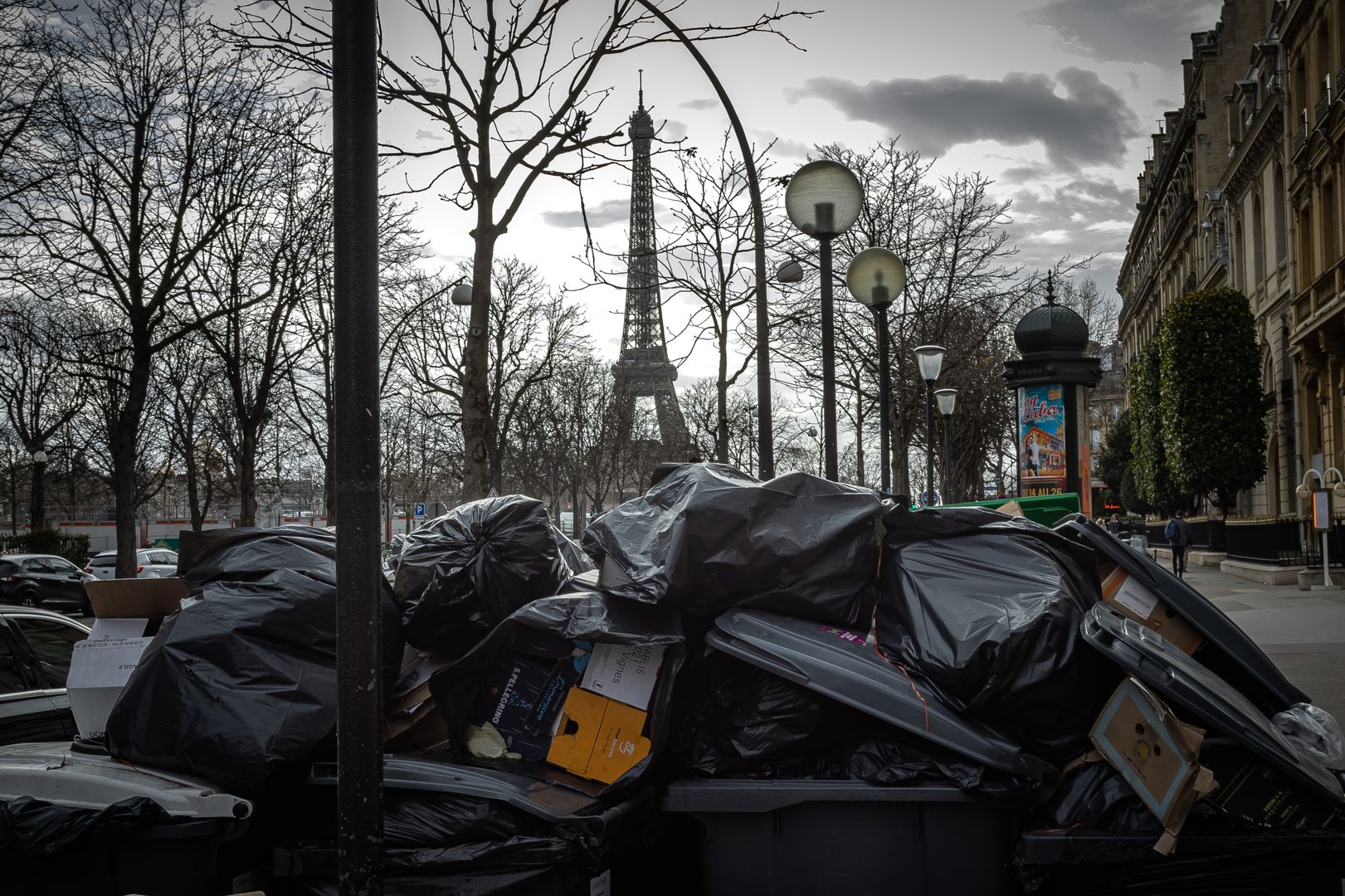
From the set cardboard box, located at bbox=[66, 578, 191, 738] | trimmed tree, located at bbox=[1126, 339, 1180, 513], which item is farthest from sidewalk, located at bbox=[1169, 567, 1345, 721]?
trimmed tree, located at bbox=[1126, 339, 1180, 513]

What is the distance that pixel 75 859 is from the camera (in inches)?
131

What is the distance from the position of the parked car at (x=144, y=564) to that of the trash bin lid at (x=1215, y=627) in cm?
2551

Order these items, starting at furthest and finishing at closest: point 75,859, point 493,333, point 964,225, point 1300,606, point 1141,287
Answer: point 1141,287 → point 493,333 → point 964,225 → point 1300,606 → point 75,859

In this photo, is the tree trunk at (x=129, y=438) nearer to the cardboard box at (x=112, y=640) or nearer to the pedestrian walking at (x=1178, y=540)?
the cardboard box at (x=112, y=640)

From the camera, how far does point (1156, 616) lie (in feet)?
13.3

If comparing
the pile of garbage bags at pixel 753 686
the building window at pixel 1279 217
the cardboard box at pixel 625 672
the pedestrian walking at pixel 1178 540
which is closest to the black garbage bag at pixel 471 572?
the pile of garbage bags at pixel 753 686

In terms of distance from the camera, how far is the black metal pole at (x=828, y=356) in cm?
842

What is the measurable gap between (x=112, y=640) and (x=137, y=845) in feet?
4.27

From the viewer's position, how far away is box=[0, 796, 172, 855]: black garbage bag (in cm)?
324

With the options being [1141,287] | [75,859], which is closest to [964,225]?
[75,859]

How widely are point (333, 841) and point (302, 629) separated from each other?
0.78 metres

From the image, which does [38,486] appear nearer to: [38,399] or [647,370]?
[38,399]

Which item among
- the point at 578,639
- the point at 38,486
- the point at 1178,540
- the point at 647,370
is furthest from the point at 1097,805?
the point at 647,370

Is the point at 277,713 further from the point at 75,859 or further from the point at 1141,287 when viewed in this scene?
the point at 1141,287
